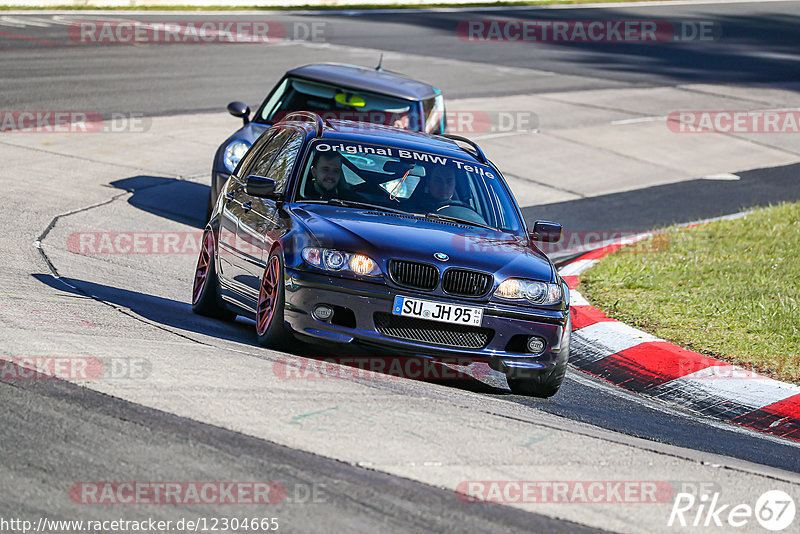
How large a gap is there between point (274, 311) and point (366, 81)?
21.6 ft


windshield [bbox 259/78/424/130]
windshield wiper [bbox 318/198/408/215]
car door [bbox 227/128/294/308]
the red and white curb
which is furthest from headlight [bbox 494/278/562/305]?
windshield [bbox 259/78/424/130]

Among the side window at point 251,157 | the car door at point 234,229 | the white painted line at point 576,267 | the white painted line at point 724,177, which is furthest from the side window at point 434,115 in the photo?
the white painted line at point 724,177

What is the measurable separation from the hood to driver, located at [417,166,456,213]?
0.30 metres

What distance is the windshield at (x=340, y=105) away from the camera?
13156 millimetres

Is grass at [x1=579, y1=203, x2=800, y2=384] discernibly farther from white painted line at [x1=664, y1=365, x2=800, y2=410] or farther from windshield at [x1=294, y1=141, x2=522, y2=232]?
windshield at [x1=294, y1=141, x2=522, y2=232]

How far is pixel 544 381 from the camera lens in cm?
745

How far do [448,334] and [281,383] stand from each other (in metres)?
1.38

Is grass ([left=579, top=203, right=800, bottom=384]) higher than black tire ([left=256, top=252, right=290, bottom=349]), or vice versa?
black tire ([left=256, top=252, right=290, bottom=349])

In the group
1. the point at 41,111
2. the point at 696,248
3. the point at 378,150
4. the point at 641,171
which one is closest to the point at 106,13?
the point at 41,111

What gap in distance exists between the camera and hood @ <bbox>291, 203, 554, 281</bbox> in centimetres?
713

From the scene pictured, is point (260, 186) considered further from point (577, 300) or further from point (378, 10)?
point (378, 10)

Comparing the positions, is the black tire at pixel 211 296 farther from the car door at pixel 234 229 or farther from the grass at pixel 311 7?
the grass at pixel 311 7

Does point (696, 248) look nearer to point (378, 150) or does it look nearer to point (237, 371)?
point (378, 150)

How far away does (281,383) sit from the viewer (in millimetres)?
6066
